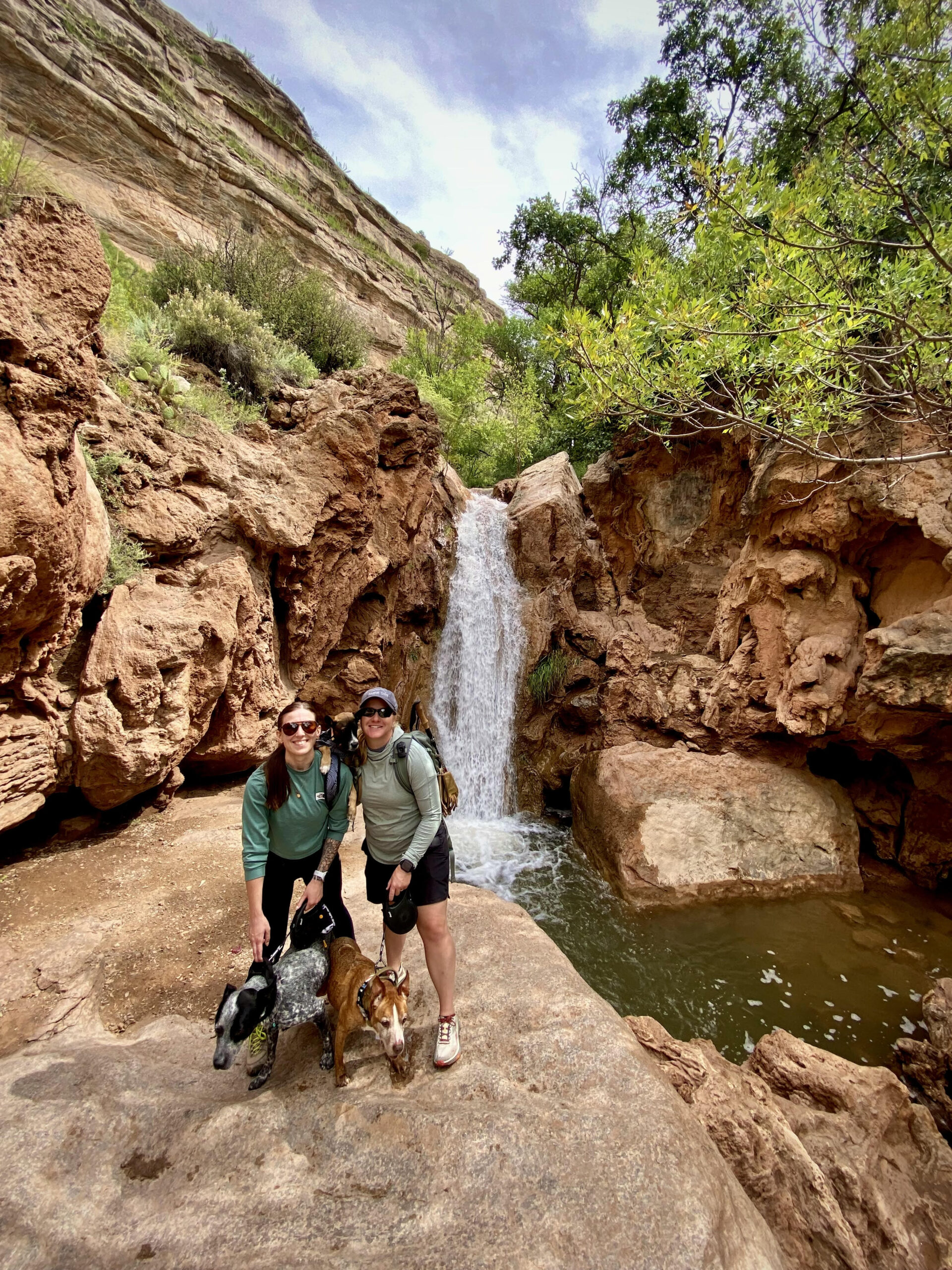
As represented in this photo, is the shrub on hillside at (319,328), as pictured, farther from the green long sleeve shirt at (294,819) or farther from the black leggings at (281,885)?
the black leggings at (281,885)

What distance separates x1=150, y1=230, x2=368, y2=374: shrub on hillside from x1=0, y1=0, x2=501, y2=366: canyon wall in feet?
6.95

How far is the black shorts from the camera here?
2.49 meters

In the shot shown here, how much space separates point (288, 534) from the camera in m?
6.09

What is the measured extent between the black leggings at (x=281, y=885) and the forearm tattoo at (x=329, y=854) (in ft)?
0.10

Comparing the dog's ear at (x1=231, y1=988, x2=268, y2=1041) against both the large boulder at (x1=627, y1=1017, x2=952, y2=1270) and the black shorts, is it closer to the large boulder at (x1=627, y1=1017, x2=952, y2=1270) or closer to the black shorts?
the black shorts

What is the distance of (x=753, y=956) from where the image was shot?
5.49 m

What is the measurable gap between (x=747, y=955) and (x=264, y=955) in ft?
17.3

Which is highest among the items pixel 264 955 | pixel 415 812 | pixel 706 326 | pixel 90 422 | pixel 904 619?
pixel 706 326

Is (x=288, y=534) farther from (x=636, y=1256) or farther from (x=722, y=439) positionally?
(x=722, y=439)

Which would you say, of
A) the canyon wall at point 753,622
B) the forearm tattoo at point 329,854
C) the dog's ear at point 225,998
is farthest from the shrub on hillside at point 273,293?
the dog's ear at point 225,998

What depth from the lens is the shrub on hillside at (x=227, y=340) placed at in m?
7.00

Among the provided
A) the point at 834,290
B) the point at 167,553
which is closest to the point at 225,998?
the point at 167,553

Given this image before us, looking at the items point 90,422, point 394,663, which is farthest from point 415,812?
point 394,663

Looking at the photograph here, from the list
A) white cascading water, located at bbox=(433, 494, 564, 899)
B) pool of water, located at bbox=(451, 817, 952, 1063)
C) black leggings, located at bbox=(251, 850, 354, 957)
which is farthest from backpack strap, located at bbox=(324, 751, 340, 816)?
white cascading water, located at bbox=(433, 494, 564, 899)
